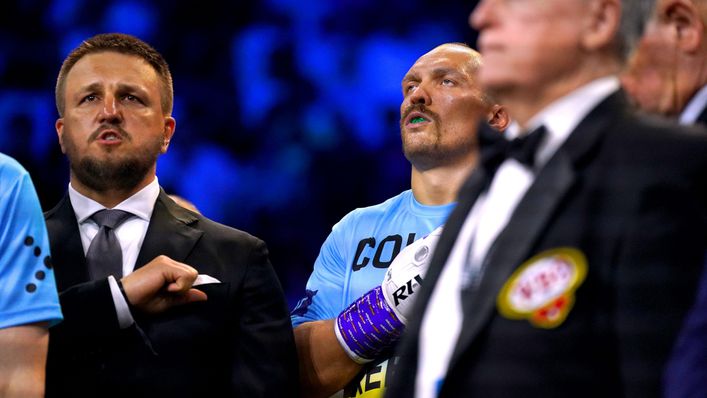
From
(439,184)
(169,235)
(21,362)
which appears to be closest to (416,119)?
(439,184)

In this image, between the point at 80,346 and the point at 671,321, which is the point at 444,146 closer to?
the point at 80,346

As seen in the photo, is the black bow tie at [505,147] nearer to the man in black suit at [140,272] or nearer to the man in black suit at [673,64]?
the man in black suit at [673,64]

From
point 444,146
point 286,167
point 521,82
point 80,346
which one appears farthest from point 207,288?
point 286,167

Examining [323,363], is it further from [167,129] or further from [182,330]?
[167,129]

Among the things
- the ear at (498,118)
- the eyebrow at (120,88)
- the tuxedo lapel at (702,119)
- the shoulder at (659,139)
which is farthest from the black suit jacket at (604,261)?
the ear at (498,118)

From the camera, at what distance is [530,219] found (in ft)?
3.10

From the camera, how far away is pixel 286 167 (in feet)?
10.9

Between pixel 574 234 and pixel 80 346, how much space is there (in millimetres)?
1187

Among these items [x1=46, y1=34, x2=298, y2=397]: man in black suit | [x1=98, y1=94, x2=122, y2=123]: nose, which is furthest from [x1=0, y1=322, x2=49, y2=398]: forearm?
[x1=98, y1=94, x2=122, y2=123]: nose

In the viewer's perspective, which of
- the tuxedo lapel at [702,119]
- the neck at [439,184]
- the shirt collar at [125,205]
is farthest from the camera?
the neck at [439,184]

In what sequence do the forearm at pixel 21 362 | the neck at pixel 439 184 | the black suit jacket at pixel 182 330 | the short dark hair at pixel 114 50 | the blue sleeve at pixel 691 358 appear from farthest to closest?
the neck at pixel 439 184 → the short dark hair at pixel 114 50 → the black suit jacket at pixel 182 330 → the forearm at pixel 21 362 → the blue sleeve at pixel 691 358

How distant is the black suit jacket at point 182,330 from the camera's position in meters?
1.84

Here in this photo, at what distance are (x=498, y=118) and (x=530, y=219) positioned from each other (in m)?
1.59

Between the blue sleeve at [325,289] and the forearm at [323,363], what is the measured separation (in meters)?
0.09
